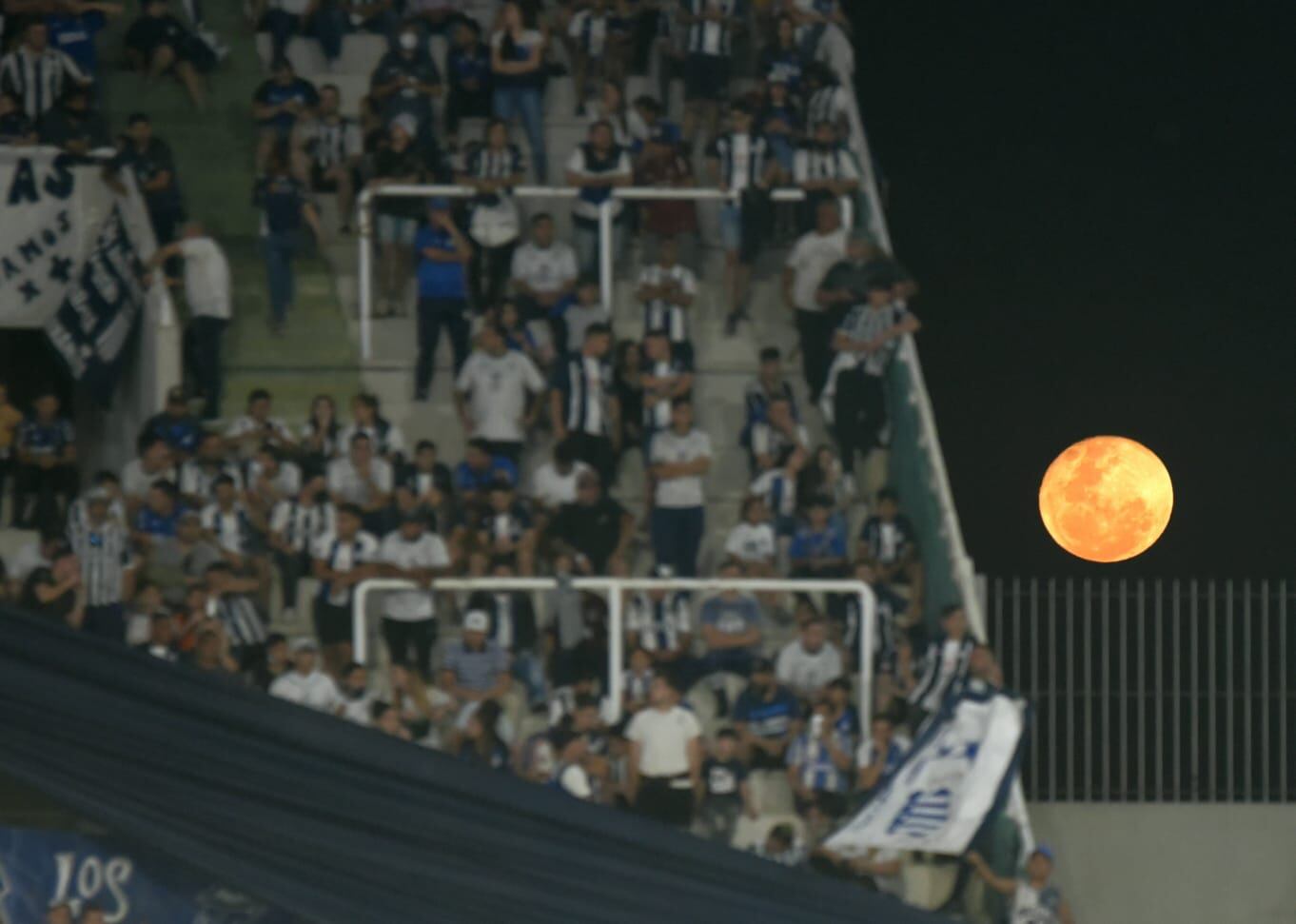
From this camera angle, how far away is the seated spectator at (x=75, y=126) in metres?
12.5

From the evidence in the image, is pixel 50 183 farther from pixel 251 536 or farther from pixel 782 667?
pixel 782 667

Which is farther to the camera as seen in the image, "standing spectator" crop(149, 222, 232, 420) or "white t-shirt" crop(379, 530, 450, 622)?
"standing spectator" crop(149, 222, 232, 420)

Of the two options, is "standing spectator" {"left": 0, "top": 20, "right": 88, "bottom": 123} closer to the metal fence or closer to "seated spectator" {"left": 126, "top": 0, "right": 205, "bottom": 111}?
"seated spectator" {"left": 126, "top": 0, "right": 205, "bottom": 111}

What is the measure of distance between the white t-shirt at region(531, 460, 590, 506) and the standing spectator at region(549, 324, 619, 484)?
0.45 feet

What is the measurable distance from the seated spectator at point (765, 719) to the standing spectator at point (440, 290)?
235 cm

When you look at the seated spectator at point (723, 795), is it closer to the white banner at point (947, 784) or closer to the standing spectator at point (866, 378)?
the white banner at point (947, 784)

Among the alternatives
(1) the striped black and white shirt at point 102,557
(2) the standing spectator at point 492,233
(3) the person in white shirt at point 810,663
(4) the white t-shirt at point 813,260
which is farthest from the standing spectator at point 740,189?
(1) the striped black and white shirt at point 102,557

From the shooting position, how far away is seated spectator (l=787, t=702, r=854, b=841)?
35.6ft

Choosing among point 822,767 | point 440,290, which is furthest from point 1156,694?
point 440,290

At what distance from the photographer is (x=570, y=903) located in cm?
564

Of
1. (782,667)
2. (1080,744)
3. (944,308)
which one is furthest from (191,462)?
(944,308)

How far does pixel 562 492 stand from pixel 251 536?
1.41 metres

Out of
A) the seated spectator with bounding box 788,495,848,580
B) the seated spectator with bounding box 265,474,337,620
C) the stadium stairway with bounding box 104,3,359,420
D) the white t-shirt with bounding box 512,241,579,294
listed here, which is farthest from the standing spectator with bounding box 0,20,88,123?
the seated spectator with bounding box 788,495,848,580

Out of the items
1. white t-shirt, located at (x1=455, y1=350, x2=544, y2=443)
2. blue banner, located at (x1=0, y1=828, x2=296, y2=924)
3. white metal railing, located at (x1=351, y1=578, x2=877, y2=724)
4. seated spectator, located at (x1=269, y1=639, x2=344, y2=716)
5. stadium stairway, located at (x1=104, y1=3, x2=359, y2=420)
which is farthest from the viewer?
stadium stairway, located at (x1=104, y1=3, x2=359, y2=420)
